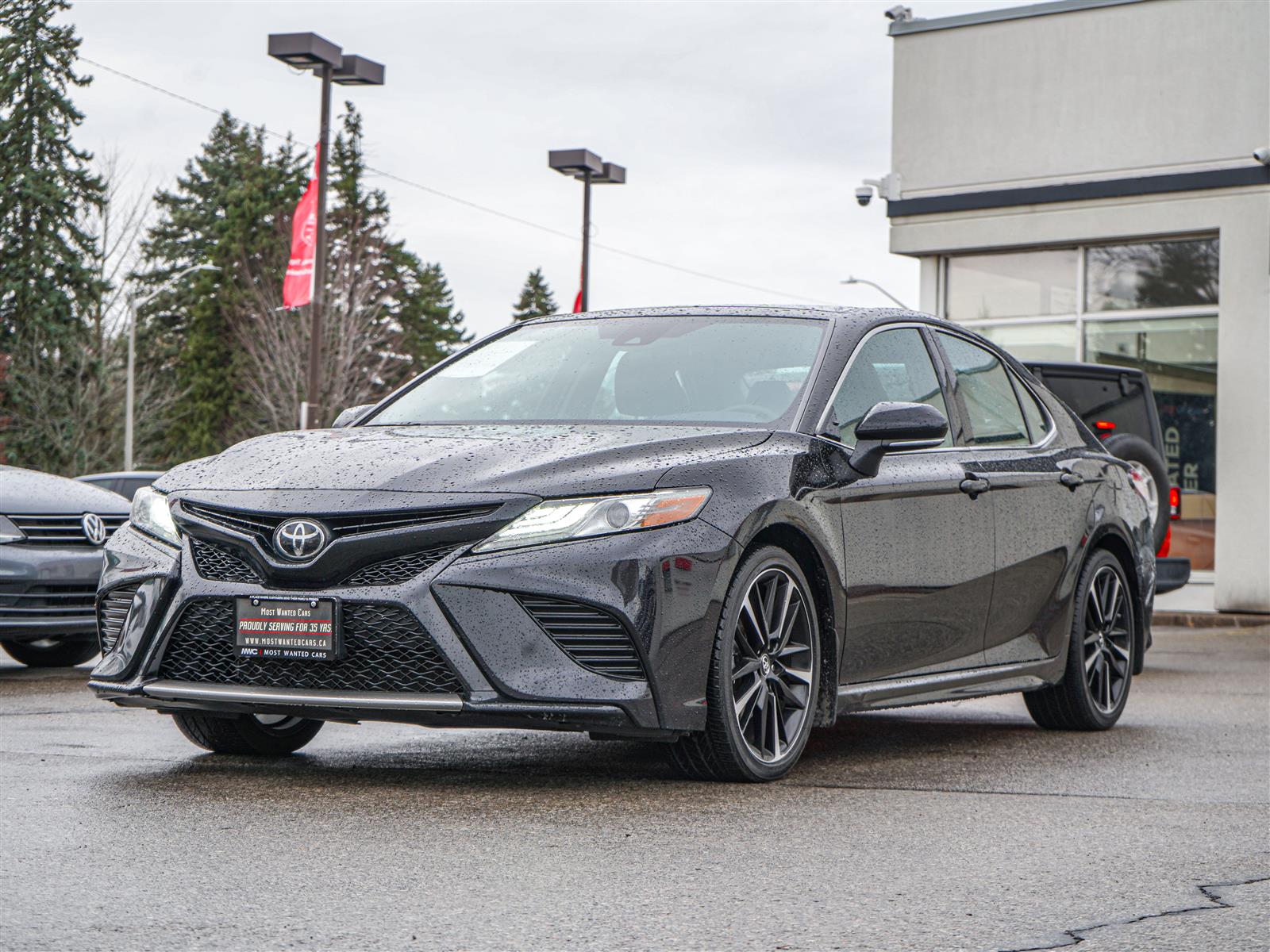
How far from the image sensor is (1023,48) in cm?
2011

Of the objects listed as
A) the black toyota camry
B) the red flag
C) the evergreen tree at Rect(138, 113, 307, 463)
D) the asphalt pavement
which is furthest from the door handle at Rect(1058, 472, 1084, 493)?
the evergreen tree at Rect(138, 113, 307, 463)

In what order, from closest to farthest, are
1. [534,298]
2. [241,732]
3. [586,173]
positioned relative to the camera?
[241,732] → [586,173] → [534,298]

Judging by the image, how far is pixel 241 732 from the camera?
6586mm

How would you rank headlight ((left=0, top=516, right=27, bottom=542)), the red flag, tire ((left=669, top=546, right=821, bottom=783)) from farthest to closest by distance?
the red flag < headlight ((left=0, top=516, right=27, bottom=542)) < tire ((left=669, top=546, right=821, bottom=783))

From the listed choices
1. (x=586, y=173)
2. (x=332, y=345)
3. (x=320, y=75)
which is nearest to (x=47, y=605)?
(x=320, y=75)

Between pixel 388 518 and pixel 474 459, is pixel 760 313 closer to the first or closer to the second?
pixel 474 459

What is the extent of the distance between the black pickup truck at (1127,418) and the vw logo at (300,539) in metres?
7.74

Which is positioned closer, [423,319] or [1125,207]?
[1125,207]

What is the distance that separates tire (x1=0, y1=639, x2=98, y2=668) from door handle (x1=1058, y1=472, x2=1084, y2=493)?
5.77 metres

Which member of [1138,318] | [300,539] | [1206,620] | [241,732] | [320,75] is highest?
[320,75]

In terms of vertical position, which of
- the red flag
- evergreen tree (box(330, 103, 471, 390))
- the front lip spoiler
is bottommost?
the front lip spoiler

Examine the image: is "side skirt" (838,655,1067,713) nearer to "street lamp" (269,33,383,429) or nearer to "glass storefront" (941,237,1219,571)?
"glass storefront" (941,237,1219,571)

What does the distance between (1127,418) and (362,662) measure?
29.5 feet

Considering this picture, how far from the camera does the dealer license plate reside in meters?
5.59
